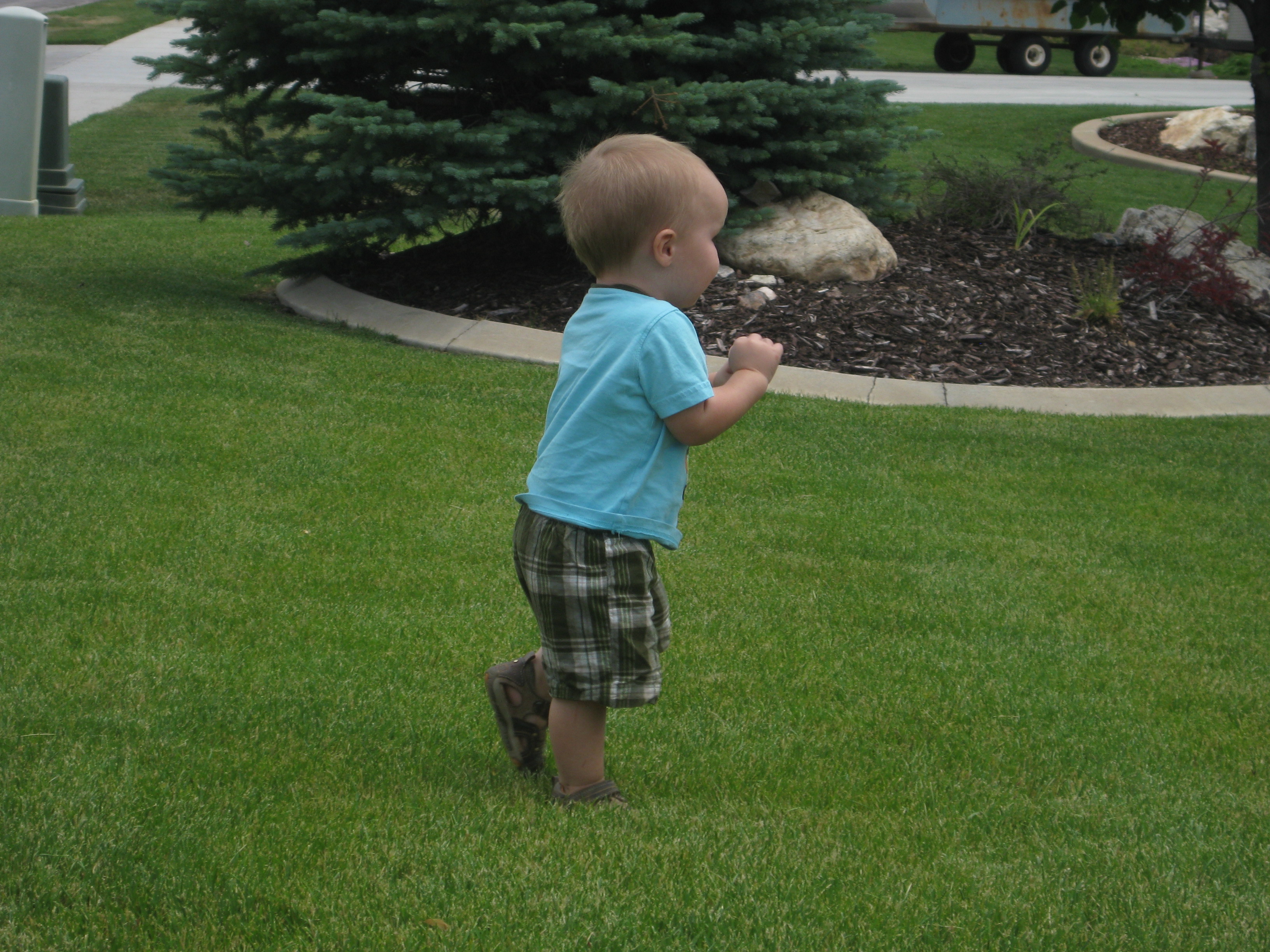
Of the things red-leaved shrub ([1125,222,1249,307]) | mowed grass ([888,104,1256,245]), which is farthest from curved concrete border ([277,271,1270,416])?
mowed grass ([888,104,1256,245])

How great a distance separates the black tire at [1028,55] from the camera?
25578mm

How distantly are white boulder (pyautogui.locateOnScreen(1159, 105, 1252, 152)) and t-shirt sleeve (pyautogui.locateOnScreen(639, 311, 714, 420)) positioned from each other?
1582cm

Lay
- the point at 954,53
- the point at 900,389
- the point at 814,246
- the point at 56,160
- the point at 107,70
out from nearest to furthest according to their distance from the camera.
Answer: the point at 900,389
the point at 814,246
the point at 56,160
the point at 107,70
the point at 954,53

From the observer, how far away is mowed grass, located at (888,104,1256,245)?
42.5 ft

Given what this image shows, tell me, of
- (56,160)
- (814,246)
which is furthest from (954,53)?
(814,246)

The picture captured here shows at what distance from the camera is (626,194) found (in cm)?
254

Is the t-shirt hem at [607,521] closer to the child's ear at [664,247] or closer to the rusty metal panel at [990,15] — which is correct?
the child's ear at [664,247]

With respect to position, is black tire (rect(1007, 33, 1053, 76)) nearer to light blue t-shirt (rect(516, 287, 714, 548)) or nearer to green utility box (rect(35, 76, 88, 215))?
green utility box (rect(35, 76, 88, 215))

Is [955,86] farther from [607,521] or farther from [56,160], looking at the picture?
[607,521]

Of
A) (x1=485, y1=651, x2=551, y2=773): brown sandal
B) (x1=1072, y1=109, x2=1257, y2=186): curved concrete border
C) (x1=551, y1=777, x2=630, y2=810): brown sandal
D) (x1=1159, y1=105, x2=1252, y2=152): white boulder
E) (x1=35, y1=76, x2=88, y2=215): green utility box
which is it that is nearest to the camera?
(x1=551, y1=777, x2=630, y2=810): brown sandal

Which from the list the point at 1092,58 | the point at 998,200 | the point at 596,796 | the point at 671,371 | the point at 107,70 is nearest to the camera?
the point at 671,371

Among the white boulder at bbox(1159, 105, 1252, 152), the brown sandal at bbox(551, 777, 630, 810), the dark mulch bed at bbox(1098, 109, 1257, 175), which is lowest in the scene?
the brown sandal at bbox(551, 777, 630, 810)

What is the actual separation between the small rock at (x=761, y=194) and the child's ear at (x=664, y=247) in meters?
6.26

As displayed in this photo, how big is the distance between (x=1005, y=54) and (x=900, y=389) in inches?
853
